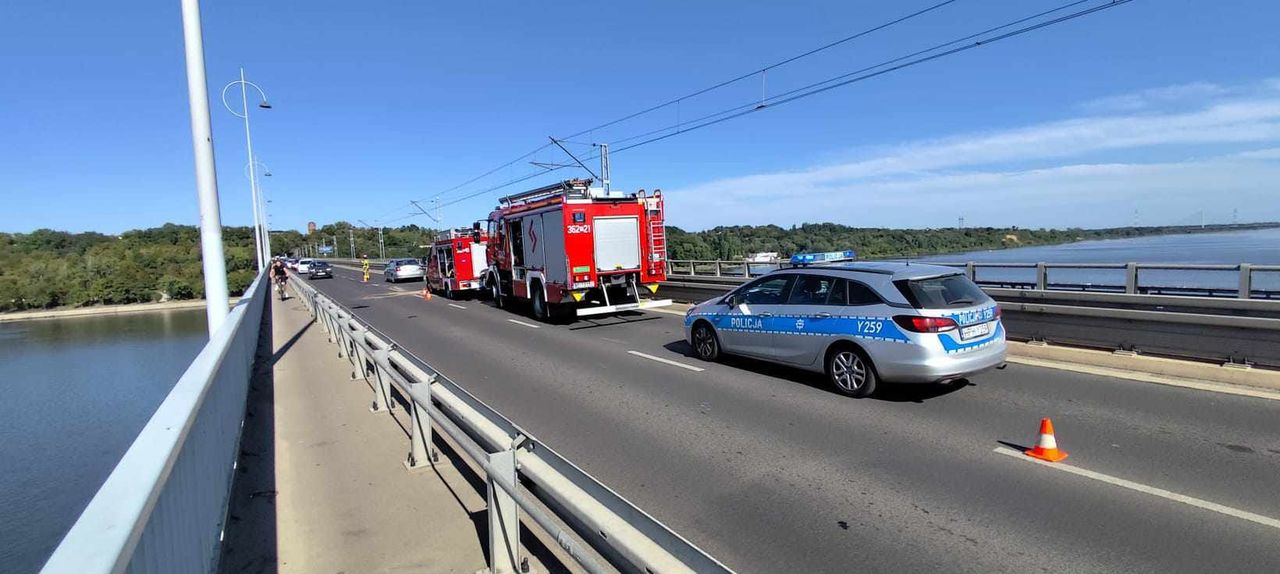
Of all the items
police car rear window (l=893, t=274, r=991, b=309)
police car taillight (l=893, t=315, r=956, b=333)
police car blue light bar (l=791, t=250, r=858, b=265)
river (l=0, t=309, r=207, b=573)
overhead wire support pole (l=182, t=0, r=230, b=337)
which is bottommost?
river (l=0, t=309, r=207, b=573)

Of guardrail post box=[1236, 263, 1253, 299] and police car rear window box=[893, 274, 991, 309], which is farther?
guardrail post box=[1236, 263, 1253, 299]

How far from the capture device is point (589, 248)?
47.4 ft

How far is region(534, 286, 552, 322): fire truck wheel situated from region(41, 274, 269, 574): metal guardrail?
1125 centimetres

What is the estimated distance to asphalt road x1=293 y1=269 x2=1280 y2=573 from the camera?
3.67 m

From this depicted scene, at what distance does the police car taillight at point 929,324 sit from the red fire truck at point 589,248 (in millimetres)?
8685

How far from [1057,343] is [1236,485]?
5342 millimetres

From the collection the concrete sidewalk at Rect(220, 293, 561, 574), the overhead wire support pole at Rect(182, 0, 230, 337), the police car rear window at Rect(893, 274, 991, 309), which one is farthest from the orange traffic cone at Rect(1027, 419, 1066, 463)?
the overhead wire support pole at Rect(182, 0, 230, 337)

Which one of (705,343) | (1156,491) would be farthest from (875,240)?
(1156,491)

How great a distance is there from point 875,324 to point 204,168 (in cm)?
814

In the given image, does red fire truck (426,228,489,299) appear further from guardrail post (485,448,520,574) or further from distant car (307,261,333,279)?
distant car (307,261,333,279)

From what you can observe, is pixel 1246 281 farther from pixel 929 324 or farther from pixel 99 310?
pixel 99 310

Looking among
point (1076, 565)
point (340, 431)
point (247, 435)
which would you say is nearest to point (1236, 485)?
point (1076, 565)

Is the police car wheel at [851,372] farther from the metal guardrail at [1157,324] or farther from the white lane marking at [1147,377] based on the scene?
the metal guardrail at [1157,324]

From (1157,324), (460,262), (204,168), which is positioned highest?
(204,168)
